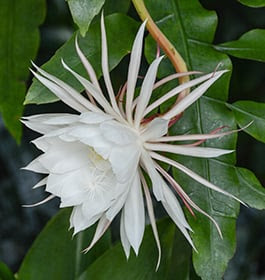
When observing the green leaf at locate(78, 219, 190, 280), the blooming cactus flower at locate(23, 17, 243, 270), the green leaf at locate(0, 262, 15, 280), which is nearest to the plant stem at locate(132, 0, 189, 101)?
the blooming cactus flower at locate(23, 17, 243, 270)

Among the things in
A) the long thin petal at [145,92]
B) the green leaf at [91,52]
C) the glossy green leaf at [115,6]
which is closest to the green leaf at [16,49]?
the glossy green leaf at [115,6]

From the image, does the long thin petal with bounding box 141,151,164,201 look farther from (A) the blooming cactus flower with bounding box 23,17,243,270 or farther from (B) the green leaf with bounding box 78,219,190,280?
(B) the green leaf with bounding box 78,219,190,280

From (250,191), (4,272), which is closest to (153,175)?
(250,191)

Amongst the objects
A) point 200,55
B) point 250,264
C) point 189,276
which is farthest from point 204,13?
point 250,264

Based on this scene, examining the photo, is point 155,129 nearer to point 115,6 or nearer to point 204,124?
point 204,124

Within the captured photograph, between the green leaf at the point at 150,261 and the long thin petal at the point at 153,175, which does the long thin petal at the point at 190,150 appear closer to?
the long thin petal at the point at 153,175
